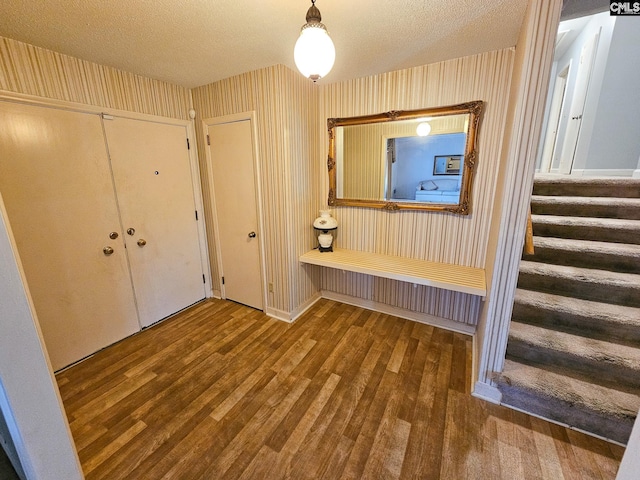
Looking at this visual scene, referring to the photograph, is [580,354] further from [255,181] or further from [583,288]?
[255,181]

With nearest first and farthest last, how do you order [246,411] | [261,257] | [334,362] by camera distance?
[246,411] → [334,362] → [261,257]

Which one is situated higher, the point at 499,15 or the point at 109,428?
the point at 499,15

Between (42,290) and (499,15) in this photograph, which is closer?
Answer: (499,15)

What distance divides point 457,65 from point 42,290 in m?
3.66

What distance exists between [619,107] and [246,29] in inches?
164

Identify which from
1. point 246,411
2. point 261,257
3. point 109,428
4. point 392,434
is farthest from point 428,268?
point 109,428

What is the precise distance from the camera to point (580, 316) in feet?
5.88

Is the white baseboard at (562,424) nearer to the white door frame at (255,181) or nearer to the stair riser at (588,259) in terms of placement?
the stair riser at (588,259)

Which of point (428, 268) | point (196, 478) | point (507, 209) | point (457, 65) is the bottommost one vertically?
point (196, 478)

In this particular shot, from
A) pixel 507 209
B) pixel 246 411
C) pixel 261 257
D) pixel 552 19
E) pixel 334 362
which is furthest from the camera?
pixel 261 257

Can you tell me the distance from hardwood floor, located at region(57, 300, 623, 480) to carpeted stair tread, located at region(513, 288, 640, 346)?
60 cm

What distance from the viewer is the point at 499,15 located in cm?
158

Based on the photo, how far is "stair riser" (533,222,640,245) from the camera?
2084 mm

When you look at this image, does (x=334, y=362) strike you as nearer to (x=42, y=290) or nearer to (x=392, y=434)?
(x=392, y=434)
